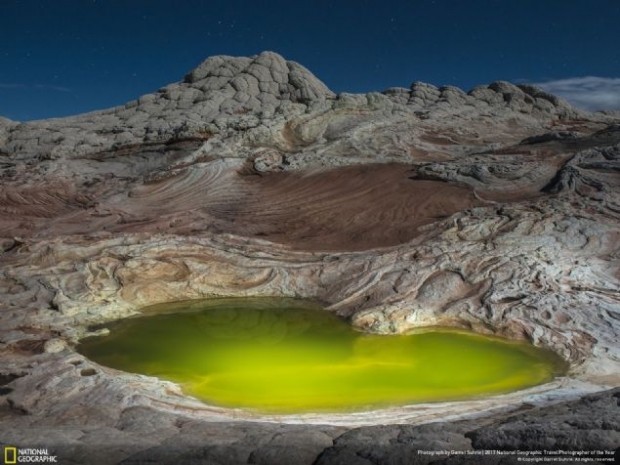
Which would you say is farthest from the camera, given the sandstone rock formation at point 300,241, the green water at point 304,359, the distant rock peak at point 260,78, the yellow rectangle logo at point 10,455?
the distant rock peak at point 260,78

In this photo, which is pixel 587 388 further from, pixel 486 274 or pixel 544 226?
pixel 544 226

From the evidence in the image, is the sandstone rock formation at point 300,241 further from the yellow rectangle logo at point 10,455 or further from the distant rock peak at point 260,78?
the distant rock peak at point 260,78

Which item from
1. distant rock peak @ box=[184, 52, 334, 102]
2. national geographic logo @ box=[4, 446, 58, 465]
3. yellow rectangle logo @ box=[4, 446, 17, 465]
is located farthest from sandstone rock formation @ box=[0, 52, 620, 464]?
distant rock peak @ box=[184, 52, 334, 102]

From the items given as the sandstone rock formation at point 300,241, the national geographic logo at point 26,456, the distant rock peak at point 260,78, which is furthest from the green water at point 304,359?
the distant rock peak at point 260,78

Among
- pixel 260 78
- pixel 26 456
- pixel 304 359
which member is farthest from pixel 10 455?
pixel 260 78

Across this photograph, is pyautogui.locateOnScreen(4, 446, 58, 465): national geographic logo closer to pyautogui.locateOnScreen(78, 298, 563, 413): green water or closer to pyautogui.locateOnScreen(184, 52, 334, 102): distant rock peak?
pyautogui.locateOnScreen(78, 298, 563, 413): green water

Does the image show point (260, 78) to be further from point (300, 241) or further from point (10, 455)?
point (10, 455)
